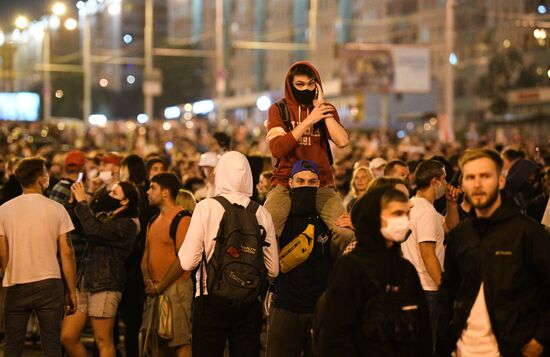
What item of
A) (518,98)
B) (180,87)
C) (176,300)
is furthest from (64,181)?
(180,87)

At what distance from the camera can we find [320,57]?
9169 cm

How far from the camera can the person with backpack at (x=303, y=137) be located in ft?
28.7

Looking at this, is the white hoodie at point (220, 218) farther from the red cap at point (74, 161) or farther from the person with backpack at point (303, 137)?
the red cap at point (74, 161)

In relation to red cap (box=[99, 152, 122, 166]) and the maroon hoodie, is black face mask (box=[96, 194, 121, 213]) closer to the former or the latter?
the maroon hoodie

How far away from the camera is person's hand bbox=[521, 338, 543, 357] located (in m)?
6.28

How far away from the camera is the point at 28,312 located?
963 centimetres

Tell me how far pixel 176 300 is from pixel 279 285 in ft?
5.69

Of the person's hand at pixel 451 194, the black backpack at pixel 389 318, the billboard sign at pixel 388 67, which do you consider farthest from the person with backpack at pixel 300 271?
the billboard sign at pixel 388 67

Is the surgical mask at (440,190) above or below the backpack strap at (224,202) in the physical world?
above

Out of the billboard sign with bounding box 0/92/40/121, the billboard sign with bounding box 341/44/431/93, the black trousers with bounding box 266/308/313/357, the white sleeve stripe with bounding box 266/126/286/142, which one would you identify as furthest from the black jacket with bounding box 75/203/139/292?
the billboard sign with bounding box 0/92/40/121

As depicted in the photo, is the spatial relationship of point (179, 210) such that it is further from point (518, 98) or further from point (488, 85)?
point (488, 85)

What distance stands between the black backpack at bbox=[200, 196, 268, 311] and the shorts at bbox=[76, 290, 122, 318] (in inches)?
103

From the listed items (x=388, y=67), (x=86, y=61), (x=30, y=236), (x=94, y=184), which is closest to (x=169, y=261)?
(x=30, y=236)

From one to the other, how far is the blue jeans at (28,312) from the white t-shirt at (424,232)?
9.51 ft
